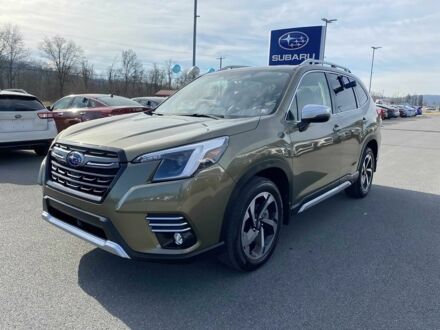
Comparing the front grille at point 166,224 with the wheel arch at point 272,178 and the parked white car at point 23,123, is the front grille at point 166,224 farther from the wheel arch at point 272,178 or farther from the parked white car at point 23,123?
the parked white car at point 23,123

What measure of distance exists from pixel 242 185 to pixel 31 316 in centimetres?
178

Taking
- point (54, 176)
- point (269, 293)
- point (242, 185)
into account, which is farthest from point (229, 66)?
point (269, 293)

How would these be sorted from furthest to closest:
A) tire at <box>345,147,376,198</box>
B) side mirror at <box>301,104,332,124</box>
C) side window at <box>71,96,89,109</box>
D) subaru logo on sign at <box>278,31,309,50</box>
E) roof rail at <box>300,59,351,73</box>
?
subaru logo on sign at <box>278,31,309,50</box> → side window at <box>71,96,89,109</box> → tire at <box>345,147,376,198</box> → roof rail at <box>300,59,351,73</box> → side mirror at <box>301,104,332,124</box>

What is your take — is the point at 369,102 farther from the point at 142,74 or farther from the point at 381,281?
the point at 142,74

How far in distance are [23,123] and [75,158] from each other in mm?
5826

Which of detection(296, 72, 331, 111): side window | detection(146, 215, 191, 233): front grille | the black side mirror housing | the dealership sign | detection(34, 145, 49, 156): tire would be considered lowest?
detection(34, 145, 49, 156): tire

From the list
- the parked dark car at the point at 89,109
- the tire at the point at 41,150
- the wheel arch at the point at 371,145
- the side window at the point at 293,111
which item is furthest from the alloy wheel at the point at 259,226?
the tire at the point at 41,150

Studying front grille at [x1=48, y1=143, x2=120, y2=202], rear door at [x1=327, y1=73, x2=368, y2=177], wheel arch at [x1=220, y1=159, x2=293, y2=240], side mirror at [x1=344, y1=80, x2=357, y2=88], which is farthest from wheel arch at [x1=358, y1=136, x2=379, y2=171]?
front grille at [x1=48, y1=143, x2=120, y2=202]

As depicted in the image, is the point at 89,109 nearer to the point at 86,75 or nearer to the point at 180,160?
the point at 180,160

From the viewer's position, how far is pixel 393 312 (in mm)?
2807

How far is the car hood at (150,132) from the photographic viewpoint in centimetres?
278

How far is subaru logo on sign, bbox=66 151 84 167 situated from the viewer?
114 inches

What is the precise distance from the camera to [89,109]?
9.02m

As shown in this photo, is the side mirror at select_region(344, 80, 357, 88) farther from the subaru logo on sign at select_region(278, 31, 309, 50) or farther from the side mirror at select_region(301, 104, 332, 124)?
the subaru logo on sign at select_region(278, 31, 309, 50)
